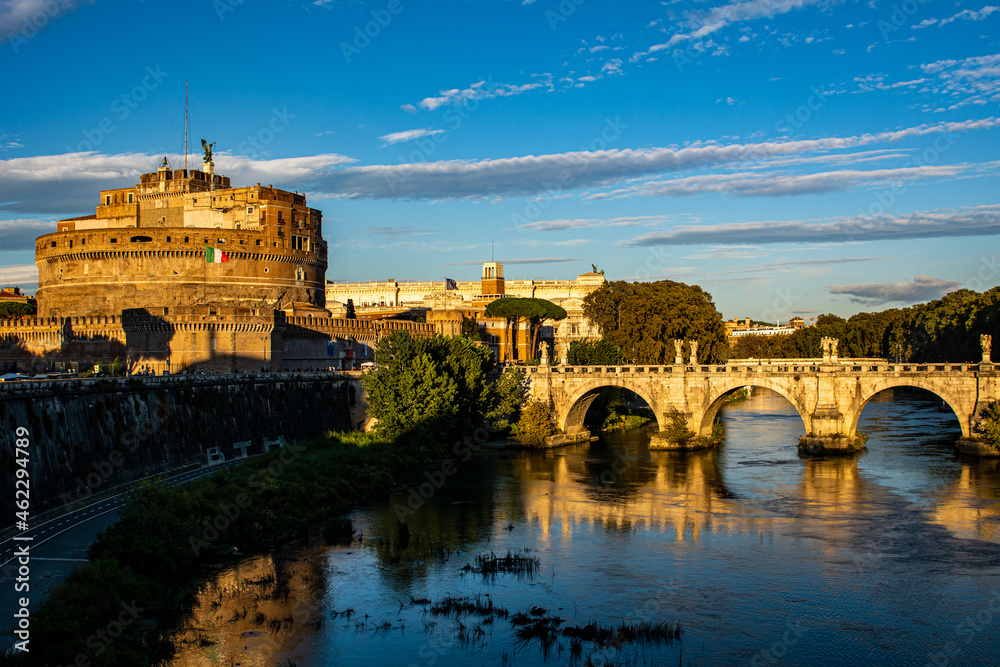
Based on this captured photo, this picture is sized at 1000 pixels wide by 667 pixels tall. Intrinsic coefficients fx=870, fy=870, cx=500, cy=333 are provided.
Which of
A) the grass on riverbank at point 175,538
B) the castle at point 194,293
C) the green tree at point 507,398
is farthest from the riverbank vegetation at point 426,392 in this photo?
the castle at point 194,293

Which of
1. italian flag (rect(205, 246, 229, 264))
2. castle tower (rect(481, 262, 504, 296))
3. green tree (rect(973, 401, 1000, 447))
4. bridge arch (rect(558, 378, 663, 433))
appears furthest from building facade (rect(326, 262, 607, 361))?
green tree (rect(973, 401, 1000, 447))

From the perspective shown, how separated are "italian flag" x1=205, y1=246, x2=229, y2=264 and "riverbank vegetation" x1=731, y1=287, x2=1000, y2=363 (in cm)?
6574

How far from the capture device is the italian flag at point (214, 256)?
259 ft

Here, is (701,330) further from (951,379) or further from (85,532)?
(85,532)

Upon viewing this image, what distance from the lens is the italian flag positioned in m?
79.0

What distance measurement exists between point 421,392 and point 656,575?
23880 millimetres

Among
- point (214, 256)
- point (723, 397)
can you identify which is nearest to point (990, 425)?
point (723, 397)

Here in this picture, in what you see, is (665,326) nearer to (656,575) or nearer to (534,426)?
(534,426)

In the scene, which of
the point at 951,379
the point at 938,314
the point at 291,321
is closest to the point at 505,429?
the point at 291,321

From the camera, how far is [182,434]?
4034 centimetres

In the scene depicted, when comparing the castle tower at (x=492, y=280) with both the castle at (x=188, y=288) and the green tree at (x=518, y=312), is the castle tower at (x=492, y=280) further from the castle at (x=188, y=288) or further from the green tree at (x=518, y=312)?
the castle at (x=188, y=288)

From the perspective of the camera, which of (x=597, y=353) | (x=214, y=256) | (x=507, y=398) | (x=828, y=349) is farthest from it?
(x=214, y=256)

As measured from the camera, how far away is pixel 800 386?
5300 centimetres

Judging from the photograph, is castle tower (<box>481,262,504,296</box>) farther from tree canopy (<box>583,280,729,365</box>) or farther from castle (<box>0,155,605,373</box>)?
tree canopy (<box>583,280,729,365</box>)
